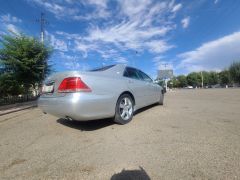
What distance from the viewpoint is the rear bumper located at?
3.09m

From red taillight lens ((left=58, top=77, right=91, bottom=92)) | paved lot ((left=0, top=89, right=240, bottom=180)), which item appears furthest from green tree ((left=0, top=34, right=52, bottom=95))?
red taillight lens ((left=58, top=77, right=91, bottom=92))

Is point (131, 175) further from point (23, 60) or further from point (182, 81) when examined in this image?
point (182, 81)

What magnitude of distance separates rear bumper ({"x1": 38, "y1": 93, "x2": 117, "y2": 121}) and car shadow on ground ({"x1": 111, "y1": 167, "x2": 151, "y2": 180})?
147cm

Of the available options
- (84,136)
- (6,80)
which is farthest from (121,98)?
(6,80)

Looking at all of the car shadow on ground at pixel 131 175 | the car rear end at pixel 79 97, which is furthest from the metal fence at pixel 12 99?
the car shadow on ground at pixel 131 175

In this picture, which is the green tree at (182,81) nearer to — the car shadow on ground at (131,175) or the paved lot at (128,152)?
Result: the paved lot at (128,152)

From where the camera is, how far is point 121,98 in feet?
13.0

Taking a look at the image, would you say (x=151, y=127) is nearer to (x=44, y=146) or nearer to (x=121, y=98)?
(x=121, y=98)

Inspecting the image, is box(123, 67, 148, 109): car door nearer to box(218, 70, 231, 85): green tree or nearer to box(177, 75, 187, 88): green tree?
box(218, 70, 231, 85): green tree

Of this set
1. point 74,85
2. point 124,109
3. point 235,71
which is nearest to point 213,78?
point 235,71

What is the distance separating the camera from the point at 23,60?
35.5 feet

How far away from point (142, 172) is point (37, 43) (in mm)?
12453

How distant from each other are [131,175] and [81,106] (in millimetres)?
1608

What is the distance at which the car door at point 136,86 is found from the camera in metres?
4.37
